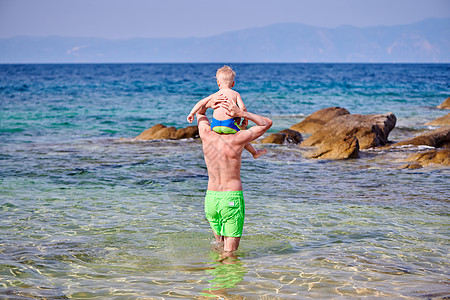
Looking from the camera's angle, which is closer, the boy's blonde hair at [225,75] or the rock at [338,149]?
the boy's blonde hair at [225,75]

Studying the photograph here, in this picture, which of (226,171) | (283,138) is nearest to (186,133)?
(283,138)

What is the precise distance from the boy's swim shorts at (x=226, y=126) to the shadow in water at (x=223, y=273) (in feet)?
5.24

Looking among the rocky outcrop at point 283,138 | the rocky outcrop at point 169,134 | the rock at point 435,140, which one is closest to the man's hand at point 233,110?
the rocky outcrop at point 283,138

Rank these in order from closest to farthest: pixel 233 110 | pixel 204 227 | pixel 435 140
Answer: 1. pixel 233 110
2. pixel 204 227
3. pixel 435 140

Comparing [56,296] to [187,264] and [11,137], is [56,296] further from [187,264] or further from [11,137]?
[11,137]

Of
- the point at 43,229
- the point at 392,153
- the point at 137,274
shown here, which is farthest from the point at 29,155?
the point at 392,153

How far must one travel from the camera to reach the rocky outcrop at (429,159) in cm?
1215

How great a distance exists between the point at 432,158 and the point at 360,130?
11.6 feet

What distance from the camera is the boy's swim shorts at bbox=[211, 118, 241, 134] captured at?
5.30 meters

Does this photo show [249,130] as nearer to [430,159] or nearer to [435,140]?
[430,159]

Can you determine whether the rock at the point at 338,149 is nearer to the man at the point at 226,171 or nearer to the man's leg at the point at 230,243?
the man's leg at the point at 230,243

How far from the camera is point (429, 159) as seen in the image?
12.6 meters

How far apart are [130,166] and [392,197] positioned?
6855 mm

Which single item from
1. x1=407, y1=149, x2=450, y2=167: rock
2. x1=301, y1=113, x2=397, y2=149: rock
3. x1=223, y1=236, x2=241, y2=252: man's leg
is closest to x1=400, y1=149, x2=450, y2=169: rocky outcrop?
x1=407, y1=149, x2=450, y2=167: rock
